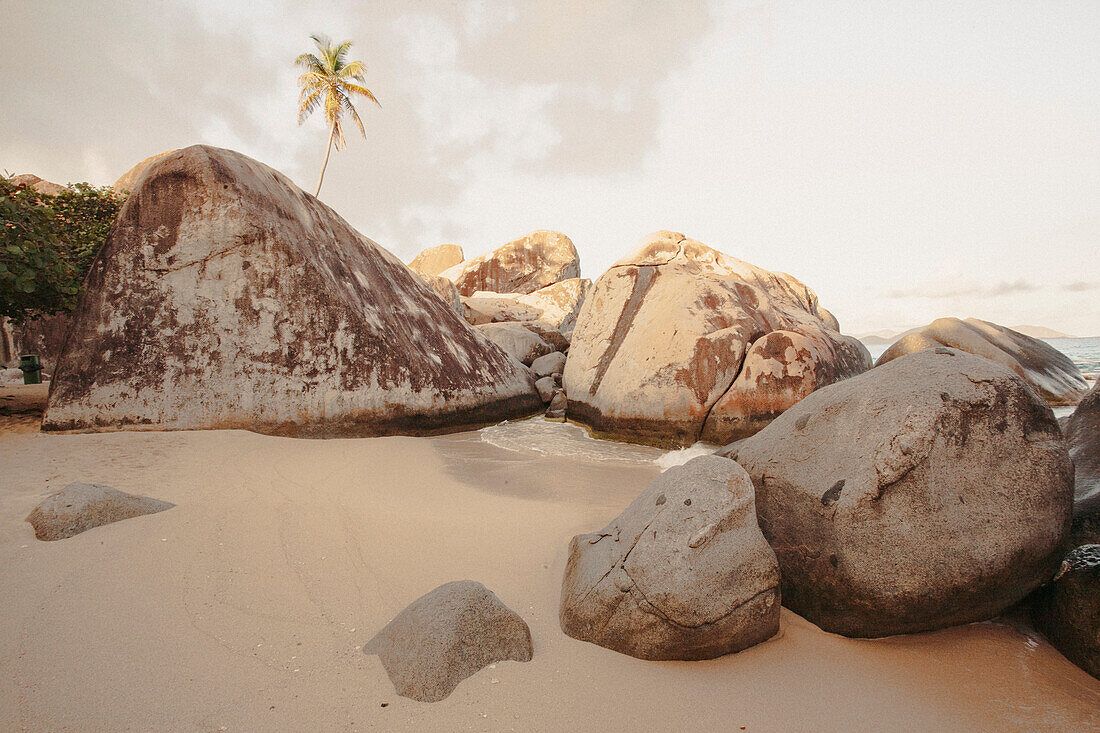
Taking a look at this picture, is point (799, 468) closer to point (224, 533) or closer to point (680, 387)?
point (224, 533)

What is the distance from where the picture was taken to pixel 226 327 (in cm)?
437

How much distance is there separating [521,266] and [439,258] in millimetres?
6183

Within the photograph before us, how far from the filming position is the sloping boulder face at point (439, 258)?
2540 centimetres

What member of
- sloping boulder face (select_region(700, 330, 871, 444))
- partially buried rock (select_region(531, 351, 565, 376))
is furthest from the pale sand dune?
partially buried rock (select_region(531, 351, 565, 376))

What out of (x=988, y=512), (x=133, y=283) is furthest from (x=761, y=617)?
(x=133, y=283)

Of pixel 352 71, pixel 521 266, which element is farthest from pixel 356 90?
pixel 521 266

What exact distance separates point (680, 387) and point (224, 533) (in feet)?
14.4

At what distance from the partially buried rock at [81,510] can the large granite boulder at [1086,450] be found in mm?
4366

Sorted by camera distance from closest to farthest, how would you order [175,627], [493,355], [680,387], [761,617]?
1. [175,627]
2. [761,617]
3. [680,387]
4. [493,355]

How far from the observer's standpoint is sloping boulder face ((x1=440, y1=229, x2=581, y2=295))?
20.8m

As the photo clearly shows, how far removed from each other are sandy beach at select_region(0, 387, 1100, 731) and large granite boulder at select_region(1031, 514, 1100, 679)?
72 mm

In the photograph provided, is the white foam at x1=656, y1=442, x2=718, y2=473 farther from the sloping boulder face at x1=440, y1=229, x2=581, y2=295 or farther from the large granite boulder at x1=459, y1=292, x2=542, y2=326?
the sloping boulder face at x1=440, y1=229, x2=581, y2=295

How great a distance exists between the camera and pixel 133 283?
13.9 ft

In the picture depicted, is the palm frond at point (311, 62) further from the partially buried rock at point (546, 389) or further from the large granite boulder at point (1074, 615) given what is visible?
the large granite boulder at point (1074, 615)
